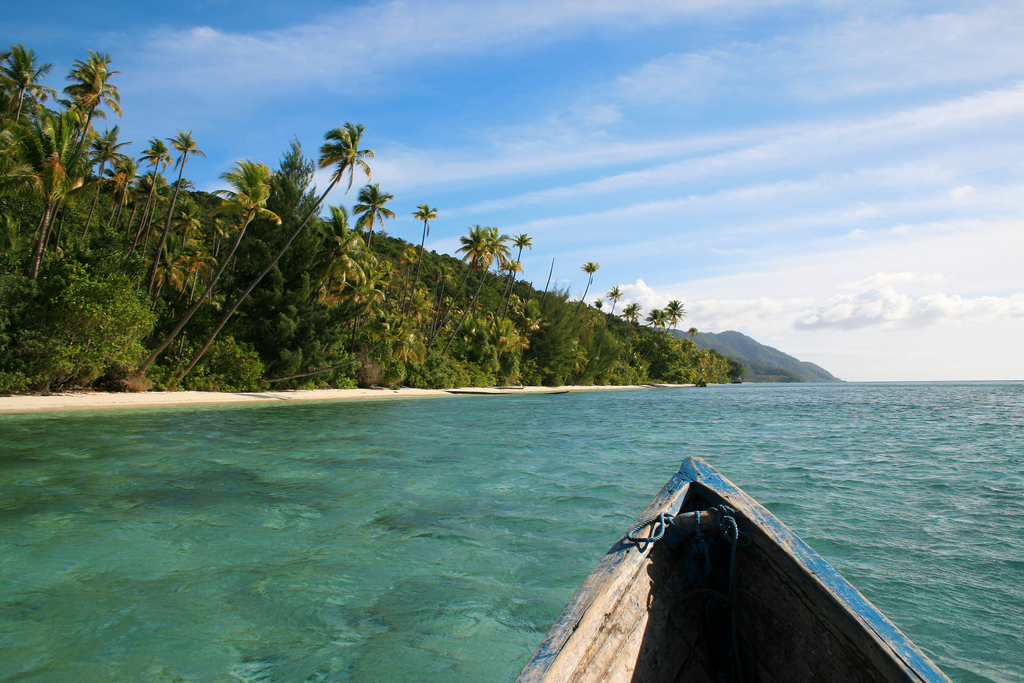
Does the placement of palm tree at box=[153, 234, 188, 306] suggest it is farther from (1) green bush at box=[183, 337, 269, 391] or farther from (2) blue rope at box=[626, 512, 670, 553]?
(2) blue rope at box=[626, 512, 670, 553]

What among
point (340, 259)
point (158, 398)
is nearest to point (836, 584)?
point (158, 398)

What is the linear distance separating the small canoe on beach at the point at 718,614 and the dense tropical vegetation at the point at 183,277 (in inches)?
878

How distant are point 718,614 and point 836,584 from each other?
2.45ft

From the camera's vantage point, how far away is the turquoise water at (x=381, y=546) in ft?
12.5

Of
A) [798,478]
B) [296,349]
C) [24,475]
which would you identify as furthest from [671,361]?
[24,475]

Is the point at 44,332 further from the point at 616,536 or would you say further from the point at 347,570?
the point at 616,536

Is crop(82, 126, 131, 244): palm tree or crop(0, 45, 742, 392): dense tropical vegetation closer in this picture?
crop(0, 45, 742, 392): dense tropical vegetation

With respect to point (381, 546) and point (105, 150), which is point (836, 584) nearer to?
point (381, 546)

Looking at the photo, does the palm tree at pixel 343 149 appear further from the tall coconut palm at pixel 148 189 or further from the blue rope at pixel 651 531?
the blue rope at pixel 651 531

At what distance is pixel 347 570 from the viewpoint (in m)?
5.26

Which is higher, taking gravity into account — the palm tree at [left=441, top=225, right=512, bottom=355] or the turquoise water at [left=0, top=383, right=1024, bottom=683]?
the palm tree at [left=441, top=225, right=512, bottom=355]

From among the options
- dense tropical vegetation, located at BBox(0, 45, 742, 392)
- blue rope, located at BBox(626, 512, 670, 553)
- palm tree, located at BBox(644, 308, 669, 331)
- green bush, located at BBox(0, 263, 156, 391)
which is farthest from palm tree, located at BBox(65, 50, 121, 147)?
palm tree, located at BBox(644, 308, 669, 331)

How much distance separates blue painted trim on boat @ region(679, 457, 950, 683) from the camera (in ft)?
6.55

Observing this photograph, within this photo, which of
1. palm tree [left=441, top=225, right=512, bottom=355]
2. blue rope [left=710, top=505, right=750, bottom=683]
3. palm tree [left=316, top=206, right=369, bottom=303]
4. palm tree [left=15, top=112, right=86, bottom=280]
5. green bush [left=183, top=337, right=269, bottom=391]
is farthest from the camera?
palm tree [left=441, top=225, right=512, bottom=355]
